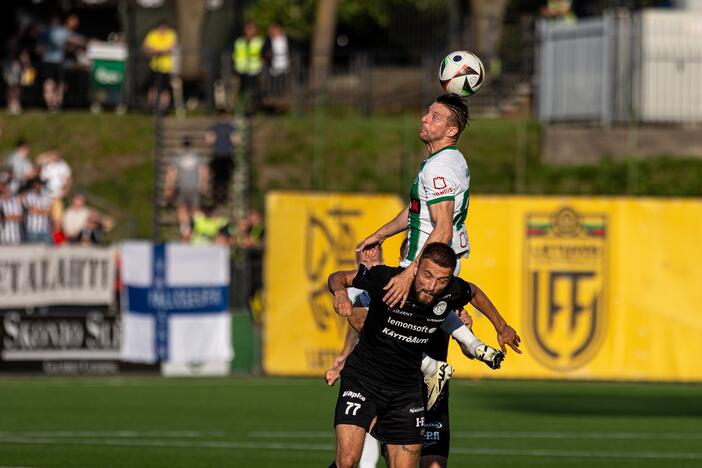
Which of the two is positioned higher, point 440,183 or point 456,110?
point 456,110

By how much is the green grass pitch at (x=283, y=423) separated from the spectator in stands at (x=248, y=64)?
39.5 feet

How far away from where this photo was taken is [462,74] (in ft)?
35.6

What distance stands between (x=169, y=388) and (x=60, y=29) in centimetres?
1647

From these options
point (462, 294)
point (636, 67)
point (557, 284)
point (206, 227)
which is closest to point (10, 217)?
point (206, 227)

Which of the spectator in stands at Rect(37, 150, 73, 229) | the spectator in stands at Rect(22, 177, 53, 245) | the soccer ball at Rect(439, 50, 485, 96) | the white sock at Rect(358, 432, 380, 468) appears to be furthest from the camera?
the spectator in stands at Rect(37, 150, 73, 229)

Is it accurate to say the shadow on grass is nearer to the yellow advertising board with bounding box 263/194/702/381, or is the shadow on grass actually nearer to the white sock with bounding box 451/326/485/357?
the yellow advertising board with bounding box 263/194/702/381

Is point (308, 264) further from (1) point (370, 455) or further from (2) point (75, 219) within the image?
(1) point (370, 455)

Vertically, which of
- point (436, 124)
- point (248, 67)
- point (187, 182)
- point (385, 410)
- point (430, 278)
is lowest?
point (385, 410)

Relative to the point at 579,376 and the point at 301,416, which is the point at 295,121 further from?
the point at 301,416

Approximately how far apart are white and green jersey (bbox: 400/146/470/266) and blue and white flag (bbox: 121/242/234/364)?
524 inches

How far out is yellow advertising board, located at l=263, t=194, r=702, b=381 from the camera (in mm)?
23547

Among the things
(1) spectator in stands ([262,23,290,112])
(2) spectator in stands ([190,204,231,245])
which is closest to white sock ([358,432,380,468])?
(2) spectator in stands ([190,204,231,245])

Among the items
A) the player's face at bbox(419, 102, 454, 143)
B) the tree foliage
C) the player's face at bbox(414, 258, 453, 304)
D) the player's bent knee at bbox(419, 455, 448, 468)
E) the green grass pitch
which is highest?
the tree foliage

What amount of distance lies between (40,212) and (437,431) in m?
Answer: 16.9
